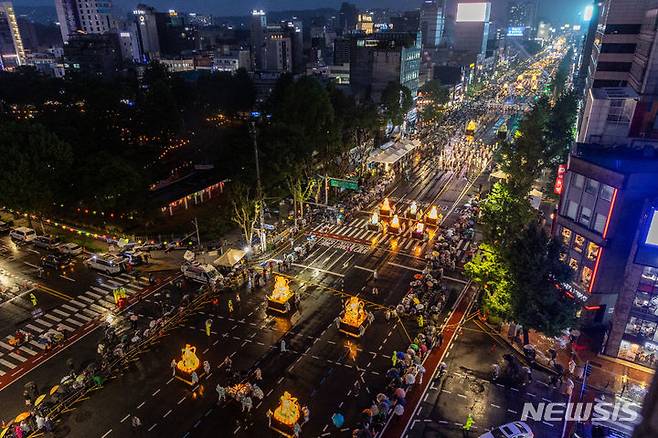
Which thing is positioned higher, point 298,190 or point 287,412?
point 298,190

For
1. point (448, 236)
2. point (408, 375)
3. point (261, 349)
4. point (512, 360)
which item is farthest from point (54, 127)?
point (512, 360)

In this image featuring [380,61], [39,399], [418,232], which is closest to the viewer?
[39,399]

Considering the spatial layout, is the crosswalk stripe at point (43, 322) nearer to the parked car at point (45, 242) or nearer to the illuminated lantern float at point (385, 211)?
the parked car at point (45, 242)

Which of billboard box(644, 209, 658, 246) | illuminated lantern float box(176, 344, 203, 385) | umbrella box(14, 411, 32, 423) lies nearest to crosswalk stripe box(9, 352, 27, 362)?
umbrella box(14, 411, 32, 423)

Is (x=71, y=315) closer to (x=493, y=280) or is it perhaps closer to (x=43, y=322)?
(x=43, y=322)

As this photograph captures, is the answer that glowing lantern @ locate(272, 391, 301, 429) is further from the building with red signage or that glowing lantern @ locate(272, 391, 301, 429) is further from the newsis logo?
the building with red signage

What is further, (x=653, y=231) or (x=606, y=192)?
(x=606, y=192)

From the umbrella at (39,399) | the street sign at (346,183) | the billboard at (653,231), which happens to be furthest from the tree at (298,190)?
the billboard at (653,231)

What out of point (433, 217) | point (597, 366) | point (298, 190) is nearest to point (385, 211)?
point (433, 217)
